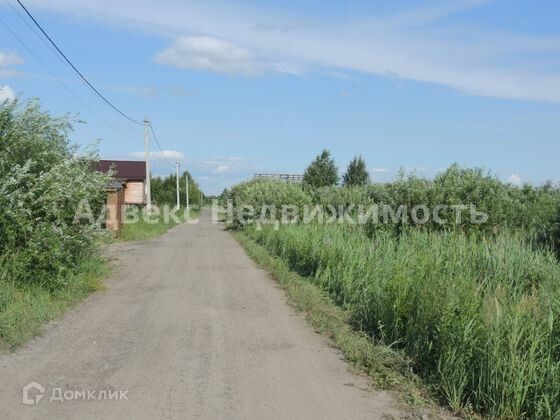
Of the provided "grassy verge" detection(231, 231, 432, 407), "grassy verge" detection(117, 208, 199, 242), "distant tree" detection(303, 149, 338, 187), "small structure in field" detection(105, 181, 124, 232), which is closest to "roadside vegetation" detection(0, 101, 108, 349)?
"grassy verge" detection(231, 231, 432, 407)

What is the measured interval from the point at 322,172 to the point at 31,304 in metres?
50.9

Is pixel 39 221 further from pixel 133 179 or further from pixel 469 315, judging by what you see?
pixel 133 179

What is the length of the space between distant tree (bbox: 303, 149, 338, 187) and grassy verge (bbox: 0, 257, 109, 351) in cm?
4655

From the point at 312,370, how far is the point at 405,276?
2.11 m

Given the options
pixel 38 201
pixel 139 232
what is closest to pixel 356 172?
pixel 139 232

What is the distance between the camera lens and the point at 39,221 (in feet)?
32.6

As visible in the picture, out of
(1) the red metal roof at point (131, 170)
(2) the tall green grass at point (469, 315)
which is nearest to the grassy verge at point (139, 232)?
(2) the tall green grass at point (469, 315)

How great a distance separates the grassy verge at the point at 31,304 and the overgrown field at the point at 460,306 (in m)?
4.51

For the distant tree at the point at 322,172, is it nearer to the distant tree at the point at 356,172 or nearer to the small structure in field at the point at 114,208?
the distant tree at the point at 356,172

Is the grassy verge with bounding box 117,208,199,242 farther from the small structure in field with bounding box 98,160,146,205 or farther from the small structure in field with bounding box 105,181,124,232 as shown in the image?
the small structure in field with bounding box 98,160,146,205

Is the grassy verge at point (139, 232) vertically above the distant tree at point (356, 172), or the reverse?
the distant tree at point (356, 172)

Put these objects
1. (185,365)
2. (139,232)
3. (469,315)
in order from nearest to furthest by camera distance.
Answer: (469,315)
(185,365)
(139,232)

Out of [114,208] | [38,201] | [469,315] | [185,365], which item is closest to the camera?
[469,315]

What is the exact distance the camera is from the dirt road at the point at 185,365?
16.0 feet
